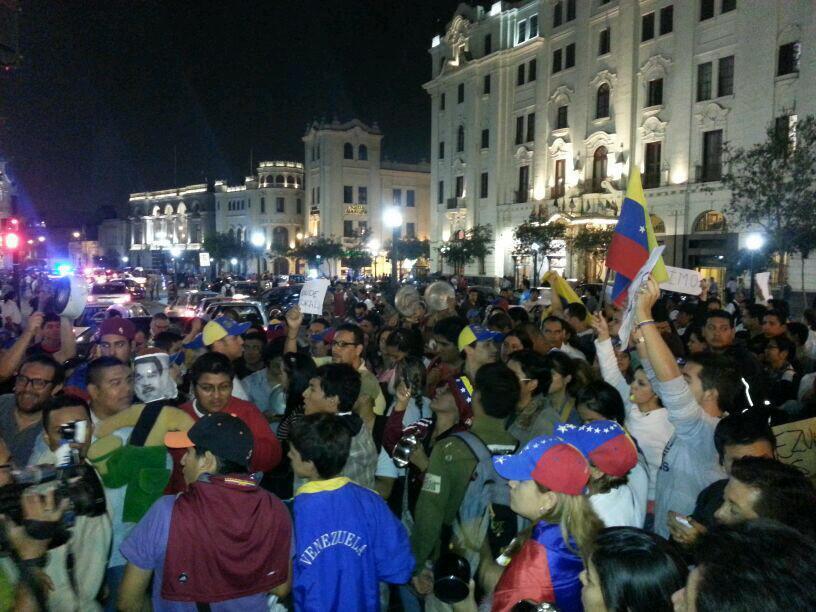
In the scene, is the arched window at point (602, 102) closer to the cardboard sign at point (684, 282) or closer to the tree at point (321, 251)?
the cardboard sign at point (684, 282)

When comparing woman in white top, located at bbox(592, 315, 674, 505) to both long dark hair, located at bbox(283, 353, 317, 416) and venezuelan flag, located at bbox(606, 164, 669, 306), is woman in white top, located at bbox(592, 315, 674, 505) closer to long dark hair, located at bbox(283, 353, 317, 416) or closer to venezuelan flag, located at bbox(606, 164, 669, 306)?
venezuelan flag, located at bbox(606, 164, 669, 306)

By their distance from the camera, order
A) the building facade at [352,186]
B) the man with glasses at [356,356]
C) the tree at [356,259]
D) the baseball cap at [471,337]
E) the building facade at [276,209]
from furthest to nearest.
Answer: the building facade at [276,209], the building facade at [352,186], the tree at [356,259], the baseball cap at [471,337], the man with glasses at [356,356]

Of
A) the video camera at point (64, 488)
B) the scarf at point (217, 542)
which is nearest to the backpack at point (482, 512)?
the scarf at point (217, 542)

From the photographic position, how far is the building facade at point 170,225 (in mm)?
84250

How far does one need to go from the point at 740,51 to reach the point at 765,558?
32.7 meters

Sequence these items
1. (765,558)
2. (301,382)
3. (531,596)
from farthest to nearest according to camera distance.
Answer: (301,382)
(531,596)
(765,558)

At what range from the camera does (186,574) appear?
2.60 meters

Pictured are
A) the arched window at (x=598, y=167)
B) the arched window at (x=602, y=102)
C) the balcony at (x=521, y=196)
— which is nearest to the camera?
the arched window at (x=602, y=102)

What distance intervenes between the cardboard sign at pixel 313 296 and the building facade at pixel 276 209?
61337 millimetres

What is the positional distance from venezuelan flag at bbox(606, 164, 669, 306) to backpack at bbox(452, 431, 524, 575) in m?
2.69

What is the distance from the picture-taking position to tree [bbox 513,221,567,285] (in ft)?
109

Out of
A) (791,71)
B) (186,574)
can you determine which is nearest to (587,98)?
(791,71)

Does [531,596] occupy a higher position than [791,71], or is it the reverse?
[791,71]

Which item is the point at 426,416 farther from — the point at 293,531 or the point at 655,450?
the point at 293,531
